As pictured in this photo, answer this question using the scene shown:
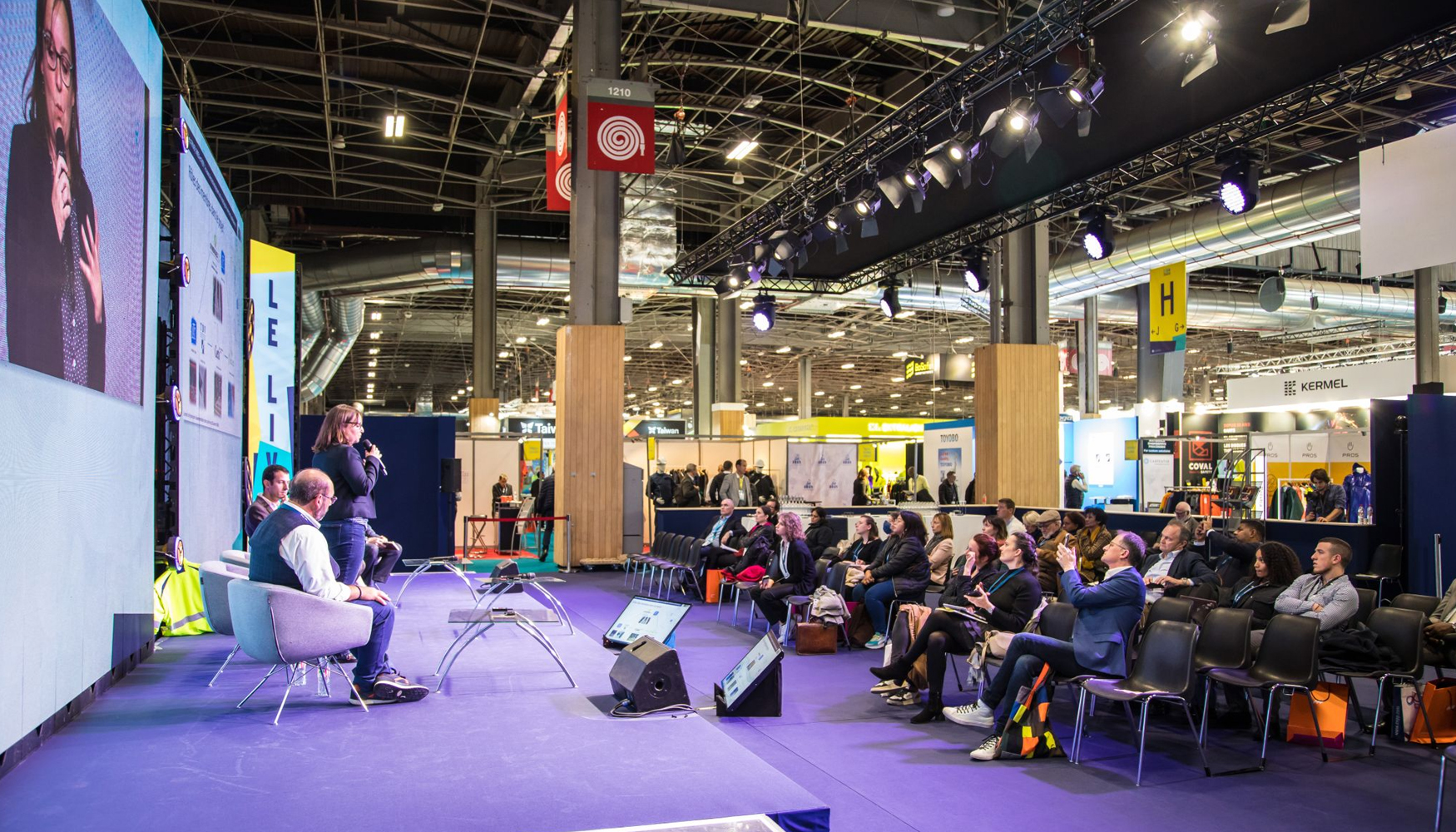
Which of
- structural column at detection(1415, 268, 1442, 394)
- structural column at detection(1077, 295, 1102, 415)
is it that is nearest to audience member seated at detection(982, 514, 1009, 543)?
structural column at detection(1415, 268, 1442, 394)

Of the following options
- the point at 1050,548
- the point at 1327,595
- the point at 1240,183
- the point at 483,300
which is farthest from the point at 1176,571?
the point at 483,300

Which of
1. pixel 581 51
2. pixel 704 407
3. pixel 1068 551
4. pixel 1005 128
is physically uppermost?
pixel 581 51

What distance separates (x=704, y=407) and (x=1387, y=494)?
48.3ft

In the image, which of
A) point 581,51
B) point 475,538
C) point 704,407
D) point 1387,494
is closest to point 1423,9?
point 1387,494

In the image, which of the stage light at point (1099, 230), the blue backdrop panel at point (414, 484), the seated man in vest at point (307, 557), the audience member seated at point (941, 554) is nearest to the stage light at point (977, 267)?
the stage light at point (1099, 230)

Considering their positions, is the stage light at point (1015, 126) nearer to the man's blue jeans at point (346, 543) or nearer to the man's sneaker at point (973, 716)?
the man's sneaker at point (973, 716)

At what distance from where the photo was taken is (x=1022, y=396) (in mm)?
13906

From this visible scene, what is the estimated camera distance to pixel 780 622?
8.53m

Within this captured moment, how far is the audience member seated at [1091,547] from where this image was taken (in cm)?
811

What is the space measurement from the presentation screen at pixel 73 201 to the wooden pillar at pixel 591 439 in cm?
795

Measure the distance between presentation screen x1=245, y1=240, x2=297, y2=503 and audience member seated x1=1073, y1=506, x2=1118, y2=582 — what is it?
753 centimetres

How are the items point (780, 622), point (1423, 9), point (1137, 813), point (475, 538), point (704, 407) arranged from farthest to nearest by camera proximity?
1. point (704, 407)
2. point (475, 538)
3. point (780, 622)
4. point (1423, 9)
5. point (1137, 813)

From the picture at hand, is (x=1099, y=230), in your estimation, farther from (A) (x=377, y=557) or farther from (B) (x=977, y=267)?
(A) (x=377, y=557)

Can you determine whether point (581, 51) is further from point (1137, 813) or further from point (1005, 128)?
point (1137, 813)
